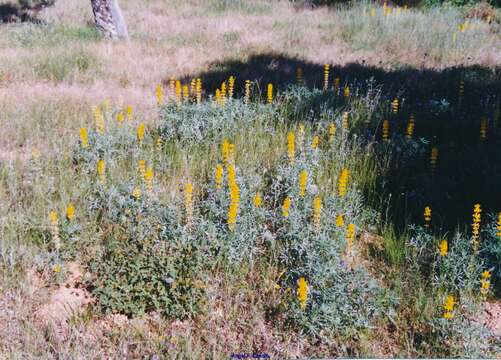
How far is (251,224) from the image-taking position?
13.7ft

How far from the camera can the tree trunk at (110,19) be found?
1035 cm

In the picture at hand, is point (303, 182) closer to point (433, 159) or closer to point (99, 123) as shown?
point (433, 159)

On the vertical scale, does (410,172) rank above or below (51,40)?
below

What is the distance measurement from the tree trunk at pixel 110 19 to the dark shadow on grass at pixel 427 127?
2710mm

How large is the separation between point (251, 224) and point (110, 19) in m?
7.76

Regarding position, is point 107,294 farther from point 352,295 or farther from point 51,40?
point 51,40

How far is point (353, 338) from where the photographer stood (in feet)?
11.2

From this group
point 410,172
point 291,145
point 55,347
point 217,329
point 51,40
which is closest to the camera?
point 55,347

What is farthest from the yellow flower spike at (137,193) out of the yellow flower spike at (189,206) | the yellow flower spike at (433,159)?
the yellow flower spike at (433,159)

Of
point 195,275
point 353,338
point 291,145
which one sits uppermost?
point 291,145

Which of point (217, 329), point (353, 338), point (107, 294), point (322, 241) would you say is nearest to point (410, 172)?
point (322, 241)

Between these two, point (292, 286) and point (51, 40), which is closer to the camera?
point (292, 286)

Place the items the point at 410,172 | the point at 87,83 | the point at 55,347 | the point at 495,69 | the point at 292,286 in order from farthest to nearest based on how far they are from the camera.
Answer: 1. the point at 495,69
2. the point at 87,83
3. the point at 410,172
4. the point at 292,286
5. the point at 55,347

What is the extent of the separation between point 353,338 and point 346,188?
70.1 inches
